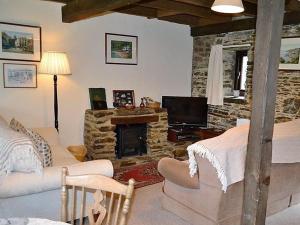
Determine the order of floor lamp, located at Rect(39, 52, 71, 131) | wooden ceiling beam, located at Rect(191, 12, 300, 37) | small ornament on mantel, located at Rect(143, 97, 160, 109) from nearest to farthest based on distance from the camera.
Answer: floor lamp, located at Rect(39, 52, 71, 131)
wooden ceiling beam, located at Rect(191, 12, 300, 37)
small ornament on mantel, located at Rect(143, 97, 160, 109)

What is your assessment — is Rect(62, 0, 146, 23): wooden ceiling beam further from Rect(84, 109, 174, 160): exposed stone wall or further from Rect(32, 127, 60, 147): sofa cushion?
Rect(32, 127, 60, 147): sofa cushion

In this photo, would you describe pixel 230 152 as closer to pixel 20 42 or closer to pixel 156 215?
pixel 156 215

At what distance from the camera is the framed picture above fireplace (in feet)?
16.4

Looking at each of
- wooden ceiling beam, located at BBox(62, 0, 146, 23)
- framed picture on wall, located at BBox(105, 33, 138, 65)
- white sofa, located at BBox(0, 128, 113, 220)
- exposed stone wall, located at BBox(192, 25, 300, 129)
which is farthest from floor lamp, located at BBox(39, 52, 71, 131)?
exposed stone wall, located at BBox(192, 25, 300, 129)

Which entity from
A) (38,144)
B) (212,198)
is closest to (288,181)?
(212,198)

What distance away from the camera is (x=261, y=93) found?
5.75ft

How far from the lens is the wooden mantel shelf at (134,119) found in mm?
4605

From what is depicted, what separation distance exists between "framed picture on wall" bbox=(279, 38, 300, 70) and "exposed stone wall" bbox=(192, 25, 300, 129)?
0.08m

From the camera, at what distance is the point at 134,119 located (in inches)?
188

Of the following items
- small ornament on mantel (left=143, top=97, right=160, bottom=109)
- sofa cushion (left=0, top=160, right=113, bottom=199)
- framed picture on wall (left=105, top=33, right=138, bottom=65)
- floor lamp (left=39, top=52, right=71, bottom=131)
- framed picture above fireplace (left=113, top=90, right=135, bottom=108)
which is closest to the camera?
sofa cushion (left=0, top=160, right=113, bottom=199)

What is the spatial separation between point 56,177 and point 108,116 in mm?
2362

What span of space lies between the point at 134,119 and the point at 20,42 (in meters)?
2.06

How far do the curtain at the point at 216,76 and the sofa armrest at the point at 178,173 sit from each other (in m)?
2.73

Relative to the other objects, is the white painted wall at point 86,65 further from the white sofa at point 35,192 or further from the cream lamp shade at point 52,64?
the white sofa at point 35,192
